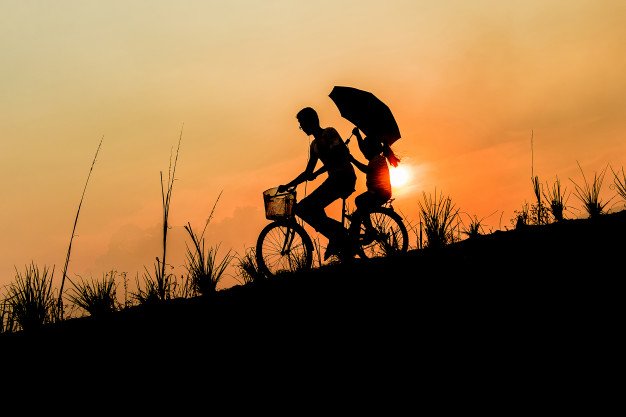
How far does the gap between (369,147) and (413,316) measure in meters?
2.95

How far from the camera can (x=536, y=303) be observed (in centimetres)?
320

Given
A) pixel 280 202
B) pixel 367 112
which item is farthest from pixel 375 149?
pixel 280 202

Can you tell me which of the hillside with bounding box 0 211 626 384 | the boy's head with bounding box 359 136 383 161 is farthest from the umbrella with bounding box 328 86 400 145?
the hillside with bounding box 0 211 626 384

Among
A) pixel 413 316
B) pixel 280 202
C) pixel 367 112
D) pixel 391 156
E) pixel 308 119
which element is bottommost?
pixel 413 316

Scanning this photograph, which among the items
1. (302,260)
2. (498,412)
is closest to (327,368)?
(498,412)

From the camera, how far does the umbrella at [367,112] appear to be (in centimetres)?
Answer: 596

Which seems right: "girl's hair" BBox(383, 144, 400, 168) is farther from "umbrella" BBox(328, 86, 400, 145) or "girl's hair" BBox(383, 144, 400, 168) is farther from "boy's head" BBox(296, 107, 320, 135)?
"boy's head" BBox(296, 107, 320, 135)

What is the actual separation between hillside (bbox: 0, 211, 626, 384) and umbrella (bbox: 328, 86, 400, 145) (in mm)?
1666

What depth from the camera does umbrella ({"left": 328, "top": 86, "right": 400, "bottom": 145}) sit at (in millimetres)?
5961

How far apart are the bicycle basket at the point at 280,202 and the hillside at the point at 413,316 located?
1129 millimetres

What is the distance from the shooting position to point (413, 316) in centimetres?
325

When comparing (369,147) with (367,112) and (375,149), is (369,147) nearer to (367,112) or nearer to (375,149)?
(375,149)

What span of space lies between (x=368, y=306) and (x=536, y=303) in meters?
1.04

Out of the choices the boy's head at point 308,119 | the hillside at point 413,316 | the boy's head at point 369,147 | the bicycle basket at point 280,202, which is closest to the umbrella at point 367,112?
the boy's head at point 369,147
